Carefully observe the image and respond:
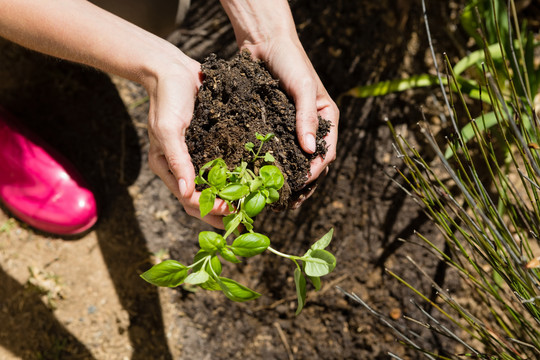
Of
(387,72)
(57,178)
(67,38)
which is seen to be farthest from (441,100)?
(57,178)

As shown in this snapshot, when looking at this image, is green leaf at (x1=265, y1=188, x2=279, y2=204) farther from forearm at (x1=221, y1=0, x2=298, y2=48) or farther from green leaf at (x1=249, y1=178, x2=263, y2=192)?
forearm at (x1=221, y1=0, x2=298, y2=48)

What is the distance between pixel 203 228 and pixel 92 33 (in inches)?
29.0

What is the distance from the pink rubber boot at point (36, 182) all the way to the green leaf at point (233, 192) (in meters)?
0.95

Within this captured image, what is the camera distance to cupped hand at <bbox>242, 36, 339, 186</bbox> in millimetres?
913

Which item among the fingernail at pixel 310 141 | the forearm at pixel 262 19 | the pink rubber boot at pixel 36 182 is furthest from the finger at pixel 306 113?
the pink rubber boot at pixel 36 182

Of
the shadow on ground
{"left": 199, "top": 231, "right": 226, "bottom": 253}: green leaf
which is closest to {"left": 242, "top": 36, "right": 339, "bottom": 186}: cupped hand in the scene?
{"left": 199, "top": 231, "right": 226, "bottom": 253}: green leaf

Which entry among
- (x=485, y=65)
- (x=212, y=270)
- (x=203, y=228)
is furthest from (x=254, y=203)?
(x=485, y=65)

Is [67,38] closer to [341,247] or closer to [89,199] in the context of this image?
[89,199]

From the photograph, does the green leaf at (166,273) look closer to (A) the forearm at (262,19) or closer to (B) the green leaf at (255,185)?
(B) the green leaf at (255,185)

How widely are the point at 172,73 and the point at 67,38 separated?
28cm

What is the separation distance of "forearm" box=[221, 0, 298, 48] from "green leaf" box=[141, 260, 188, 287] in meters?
0.63

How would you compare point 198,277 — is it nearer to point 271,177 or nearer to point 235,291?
point 235,291

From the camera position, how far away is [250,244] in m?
0.71

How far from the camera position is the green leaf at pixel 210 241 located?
0.70m
